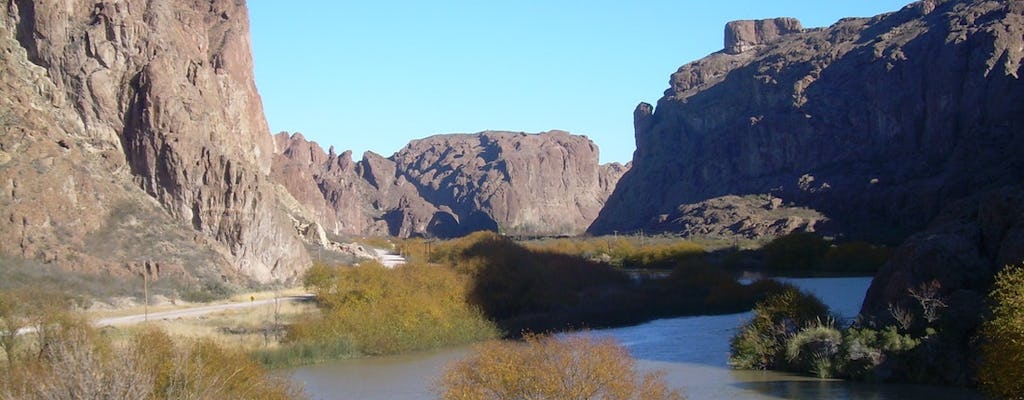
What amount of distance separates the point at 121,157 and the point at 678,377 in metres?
36.7

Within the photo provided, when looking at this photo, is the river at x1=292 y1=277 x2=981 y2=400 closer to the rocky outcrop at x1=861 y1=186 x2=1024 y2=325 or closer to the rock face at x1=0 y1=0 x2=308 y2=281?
the rocky outcrop at x1=861 y1=186 x2=1024 y2=325

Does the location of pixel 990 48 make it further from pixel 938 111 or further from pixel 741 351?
pixel 741 351

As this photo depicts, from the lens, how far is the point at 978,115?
113062mm

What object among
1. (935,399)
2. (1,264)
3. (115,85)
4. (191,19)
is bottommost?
(935,399)

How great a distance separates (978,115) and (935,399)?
90228 mm

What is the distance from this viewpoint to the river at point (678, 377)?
108ft

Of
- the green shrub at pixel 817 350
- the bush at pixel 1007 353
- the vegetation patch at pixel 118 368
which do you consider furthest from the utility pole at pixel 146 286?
the bush at pixel 1007 353

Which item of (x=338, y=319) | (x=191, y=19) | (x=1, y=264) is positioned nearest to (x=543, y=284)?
(x=338, y=319)

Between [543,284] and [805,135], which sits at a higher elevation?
[805,135]

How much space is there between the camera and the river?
32938 mm

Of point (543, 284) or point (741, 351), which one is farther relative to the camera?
point (543, 284)

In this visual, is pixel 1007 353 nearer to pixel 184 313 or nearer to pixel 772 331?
pixel 772 331

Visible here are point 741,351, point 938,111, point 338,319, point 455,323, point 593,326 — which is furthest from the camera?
point 938,111

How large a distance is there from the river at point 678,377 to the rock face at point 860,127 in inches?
1721
